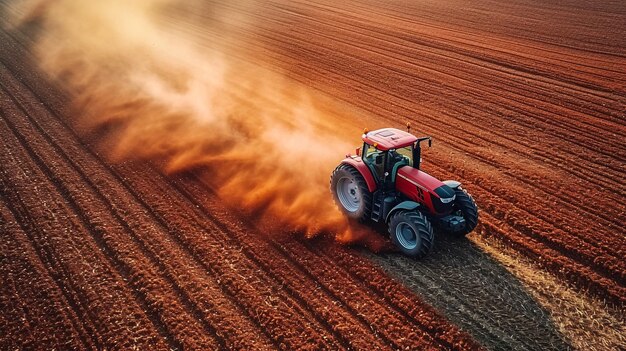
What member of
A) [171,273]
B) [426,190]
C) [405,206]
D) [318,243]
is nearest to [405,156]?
[426,190]

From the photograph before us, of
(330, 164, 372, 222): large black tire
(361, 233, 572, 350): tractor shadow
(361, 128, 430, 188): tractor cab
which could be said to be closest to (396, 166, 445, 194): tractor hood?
(361, 128, 430, 188): tractor cab

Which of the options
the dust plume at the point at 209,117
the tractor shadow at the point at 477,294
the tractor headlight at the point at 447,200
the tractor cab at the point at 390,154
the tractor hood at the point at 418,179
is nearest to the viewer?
the tractor shadow at the point at 477,294

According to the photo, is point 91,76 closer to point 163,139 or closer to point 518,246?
point 163,139

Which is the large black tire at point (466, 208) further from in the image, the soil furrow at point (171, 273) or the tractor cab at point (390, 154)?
the soil furrow at point (171, 273)

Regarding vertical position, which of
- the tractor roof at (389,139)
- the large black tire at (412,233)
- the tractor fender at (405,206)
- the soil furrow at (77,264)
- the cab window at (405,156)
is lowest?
the soil furrow at (77,264)

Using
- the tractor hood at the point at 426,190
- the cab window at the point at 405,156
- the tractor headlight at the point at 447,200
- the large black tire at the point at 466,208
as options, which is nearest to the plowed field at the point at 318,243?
the large black tire at the point at 466,208
